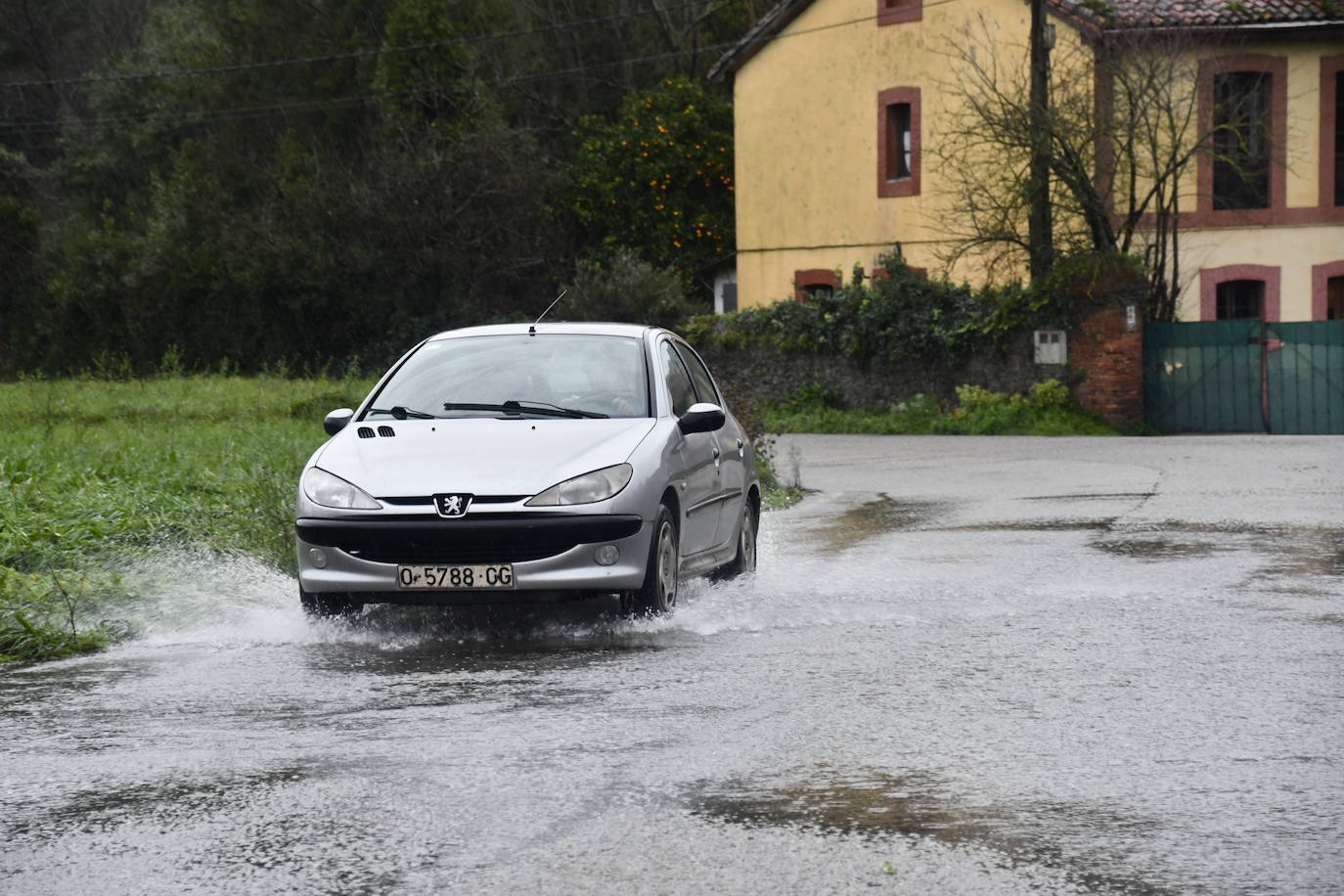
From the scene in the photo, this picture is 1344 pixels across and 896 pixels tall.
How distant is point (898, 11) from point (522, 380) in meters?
29.1

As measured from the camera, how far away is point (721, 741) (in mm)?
6547

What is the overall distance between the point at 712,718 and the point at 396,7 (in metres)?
45.3

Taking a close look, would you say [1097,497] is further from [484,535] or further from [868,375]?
[868,375]

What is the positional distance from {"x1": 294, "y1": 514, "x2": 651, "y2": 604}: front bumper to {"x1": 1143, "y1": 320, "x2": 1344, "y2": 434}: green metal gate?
22.9 meters

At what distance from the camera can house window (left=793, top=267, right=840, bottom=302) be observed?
131 ft

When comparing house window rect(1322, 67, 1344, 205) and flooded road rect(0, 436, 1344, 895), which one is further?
house window rect(1322, 67, 1344, 205)

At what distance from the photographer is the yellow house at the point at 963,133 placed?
111 ft

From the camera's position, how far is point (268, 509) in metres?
12.8

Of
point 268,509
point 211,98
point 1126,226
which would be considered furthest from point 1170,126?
point 211,98

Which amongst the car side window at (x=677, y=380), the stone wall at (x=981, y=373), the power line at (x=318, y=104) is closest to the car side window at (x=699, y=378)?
the car side window at (x=677, y=380)

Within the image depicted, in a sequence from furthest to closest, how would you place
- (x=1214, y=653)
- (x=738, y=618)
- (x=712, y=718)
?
(x=738, y=618) → (x=1214, y=653) → (x=712, y=718)

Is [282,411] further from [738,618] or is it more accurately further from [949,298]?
[738,618]

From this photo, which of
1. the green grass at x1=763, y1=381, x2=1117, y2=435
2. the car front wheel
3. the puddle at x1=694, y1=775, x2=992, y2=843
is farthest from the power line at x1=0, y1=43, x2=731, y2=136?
the puddle at x1=694, y1=775, x2=992, y2=843

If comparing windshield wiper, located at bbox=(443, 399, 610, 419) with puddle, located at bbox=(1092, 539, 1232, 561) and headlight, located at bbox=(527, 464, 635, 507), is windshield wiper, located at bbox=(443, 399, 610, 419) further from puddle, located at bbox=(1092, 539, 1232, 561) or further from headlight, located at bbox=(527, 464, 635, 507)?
puddle, located at bbox=(1092, 539, 1232, 561)
